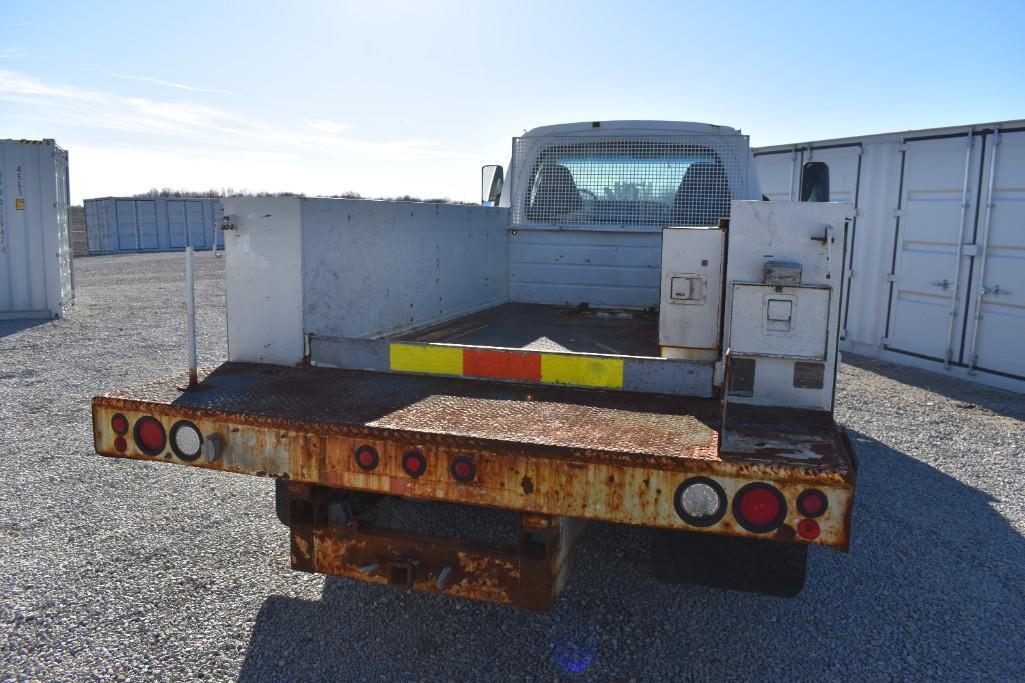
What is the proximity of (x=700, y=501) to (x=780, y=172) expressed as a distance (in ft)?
35.1

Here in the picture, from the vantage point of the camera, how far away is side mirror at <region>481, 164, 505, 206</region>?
6293mm

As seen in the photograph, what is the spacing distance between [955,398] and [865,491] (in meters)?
3.65

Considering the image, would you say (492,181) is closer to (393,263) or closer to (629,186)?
(629,186)

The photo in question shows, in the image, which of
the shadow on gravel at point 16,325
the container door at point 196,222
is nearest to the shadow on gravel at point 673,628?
the shadow on gravel at point 16,325

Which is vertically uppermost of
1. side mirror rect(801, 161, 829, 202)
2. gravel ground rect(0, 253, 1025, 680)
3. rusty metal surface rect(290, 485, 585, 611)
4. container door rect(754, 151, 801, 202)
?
container door rect(754, 151, 801, 202)

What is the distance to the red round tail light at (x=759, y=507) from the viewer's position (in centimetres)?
232

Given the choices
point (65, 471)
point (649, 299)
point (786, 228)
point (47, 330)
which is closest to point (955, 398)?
point (649, 299)

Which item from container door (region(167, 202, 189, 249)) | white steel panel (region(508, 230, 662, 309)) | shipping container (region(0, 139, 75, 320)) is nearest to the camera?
white steel panel (region(508, 230, 662, 309))

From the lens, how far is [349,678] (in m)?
2.94

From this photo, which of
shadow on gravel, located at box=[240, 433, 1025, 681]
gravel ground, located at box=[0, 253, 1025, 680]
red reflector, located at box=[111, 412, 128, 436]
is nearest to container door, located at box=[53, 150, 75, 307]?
gravel ground, located at box=[0, 253, 1025, 680]

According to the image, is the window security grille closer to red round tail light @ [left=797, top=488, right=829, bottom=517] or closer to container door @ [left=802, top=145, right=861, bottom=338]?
red round tail light @ [left=797, top=488, right=829, bottom=517]

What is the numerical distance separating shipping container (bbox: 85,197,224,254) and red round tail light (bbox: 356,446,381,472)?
89.1 ft

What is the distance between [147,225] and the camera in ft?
98.9

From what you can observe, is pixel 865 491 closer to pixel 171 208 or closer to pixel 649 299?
pixel 649 299
